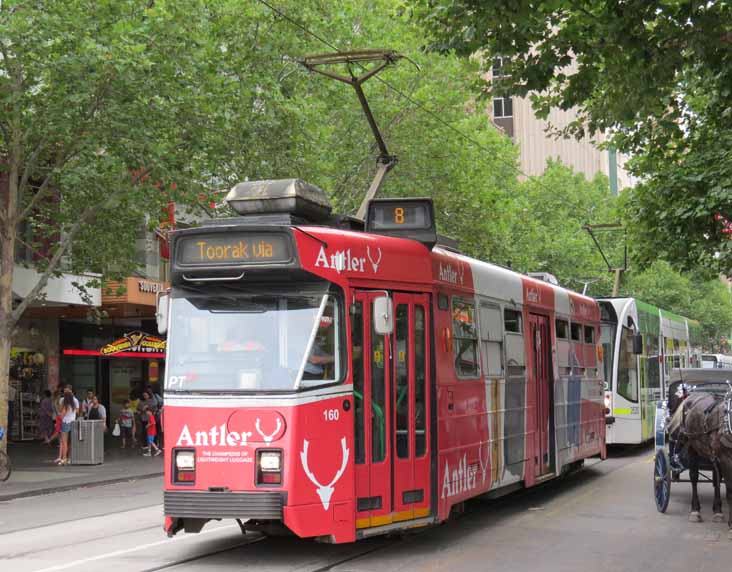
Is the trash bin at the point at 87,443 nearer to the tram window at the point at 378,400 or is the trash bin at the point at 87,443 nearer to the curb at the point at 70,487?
the curb at the point at 70,487

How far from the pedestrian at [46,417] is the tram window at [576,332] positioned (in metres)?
19.0

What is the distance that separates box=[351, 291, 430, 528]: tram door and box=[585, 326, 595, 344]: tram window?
7.89 meters

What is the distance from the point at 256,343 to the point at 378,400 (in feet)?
4.49

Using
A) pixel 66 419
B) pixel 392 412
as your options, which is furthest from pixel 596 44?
pixel 66 419

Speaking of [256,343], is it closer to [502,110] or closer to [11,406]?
[11,406]

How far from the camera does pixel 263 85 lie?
2359cm

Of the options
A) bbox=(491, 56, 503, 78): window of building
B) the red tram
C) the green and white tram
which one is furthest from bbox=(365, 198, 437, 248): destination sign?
the green and white tram

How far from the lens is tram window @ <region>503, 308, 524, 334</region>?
526 inches

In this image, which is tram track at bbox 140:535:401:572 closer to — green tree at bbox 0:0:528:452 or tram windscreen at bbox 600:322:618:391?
green tree at bbox 0:0:528:452

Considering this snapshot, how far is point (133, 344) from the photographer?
33.2 m

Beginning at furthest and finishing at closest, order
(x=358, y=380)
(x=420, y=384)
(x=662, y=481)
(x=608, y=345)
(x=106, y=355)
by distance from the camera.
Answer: (x=106, y=355) → (x=608, y=345) → (x=662, y=481) → (x=420, y=384) → (x=358, y=380)

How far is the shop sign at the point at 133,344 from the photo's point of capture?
33156 millimetres

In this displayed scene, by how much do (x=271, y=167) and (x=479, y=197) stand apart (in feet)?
36.1

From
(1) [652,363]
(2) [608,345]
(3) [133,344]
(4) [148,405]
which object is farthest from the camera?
(3) [133,344]
